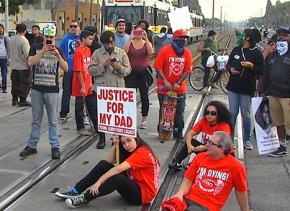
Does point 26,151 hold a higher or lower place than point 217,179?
lower

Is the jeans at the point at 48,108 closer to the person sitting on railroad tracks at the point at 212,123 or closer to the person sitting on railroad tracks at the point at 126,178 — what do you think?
the person sitting on railroad tracks at the point at 126,178

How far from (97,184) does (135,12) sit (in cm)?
2080

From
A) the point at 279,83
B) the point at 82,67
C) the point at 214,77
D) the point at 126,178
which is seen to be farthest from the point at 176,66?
the point at 214,77

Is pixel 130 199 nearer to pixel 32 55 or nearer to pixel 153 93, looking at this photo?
pixel 32 55

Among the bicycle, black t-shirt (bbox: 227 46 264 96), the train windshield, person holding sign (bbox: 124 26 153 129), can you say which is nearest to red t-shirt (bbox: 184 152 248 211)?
black t-shirt (bbox: 227 46 264 96)

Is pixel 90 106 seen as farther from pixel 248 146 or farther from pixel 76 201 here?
pixel 76 201

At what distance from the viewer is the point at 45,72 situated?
21.8 feet

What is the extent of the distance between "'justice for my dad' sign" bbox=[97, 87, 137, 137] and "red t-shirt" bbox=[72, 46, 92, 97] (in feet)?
8.14

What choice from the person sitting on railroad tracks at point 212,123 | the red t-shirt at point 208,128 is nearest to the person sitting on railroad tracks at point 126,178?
the person sitting on railroad tracks at point 212,123

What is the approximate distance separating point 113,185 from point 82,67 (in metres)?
3.28

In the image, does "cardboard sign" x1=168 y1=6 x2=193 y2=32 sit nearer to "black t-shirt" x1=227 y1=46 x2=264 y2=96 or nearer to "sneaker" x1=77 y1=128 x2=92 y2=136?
"black t-shirt" x1=227 y1=46 x2=264 y2=96

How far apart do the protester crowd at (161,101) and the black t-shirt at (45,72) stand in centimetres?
1

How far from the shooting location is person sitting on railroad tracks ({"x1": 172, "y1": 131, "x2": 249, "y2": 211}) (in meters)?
4.28

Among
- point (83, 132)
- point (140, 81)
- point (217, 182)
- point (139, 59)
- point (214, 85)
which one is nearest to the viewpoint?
point (217, 182)
